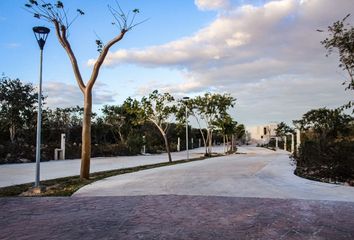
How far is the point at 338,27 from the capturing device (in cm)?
1484

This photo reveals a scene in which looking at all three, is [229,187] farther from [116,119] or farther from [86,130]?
[116,119]

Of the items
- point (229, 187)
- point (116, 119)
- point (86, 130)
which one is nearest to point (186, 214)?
point (229, 187)

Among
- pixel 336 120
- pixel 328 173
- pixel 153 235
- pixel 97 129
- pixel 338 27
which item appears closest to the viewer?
pixel 153 235

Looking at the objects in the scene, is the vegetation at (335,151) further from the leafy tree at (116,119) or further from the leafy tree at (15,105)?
the leafy tree at (116,119)

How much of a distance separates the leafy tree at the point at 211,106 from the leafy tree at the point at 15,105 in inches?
553

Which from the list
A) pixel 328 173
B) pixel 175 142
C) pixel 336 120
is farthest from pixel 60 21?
pixel 175 142

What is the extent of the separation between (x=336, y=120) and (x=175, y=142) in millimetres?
41119

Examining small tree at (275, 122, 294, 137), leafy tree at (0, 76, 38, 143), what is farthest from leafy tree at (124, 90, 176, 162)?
small tree at (275, 122, 294, 137)

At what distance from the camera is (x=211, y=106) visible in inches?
1542

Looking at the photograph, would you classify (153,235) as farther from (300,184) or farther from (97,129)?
(97,129)

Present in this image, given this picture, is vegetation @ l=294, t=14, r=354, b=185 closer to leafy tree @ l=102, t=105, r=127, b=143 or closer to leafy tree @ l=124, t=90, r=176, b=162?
Answer: leafy tree @ l=124, t=90, r=176, b=162

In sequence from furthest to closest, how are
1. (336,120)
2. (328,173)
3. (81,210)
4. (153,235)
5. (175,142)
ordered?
(175,142) < (336,120) < (328,173) < (81,210) < (153,235)

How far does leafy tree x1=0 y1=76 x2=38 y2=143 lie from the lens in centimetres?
3244

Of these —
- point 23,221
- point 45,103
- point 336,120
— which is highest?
point 45,103
